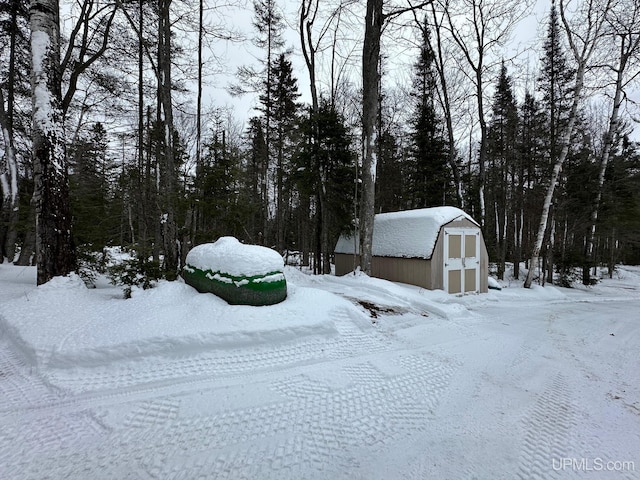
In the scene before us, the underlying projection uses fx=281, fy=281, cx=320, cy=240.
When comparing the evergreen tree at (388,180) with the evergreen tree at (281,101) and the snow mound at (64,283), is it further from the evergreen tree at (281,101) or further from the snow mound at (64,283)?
the snow mound at (64,283)

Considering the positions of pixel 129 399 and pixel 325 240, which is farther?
pixel 325 240

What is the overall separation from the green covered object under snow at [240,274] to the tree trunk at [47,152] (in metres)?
2.06

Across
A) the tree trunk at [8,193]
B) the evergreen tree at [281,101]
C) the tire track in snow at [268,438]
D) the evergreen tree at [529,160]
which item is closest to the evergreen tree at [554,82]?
the evergreen tree at [529,160]

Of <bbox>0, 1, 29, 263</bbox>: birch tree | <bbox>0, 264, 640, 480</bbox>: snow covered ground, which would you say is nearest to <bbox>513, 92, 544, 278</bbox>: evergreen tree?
<bbox>0, 264, 640, 480</bbox>: snow covered ground

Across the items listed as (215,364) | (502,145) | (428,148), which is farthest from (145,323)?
(502,145)

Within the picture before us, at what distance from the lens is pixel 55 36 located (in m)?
4.64

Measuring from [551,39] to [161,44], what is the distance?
61.1 feet

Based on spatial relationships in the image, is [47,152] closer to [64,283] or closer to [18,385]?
[64,283]

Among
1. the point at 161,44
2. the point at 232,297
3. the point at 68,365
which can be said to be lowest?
the point at 68,365

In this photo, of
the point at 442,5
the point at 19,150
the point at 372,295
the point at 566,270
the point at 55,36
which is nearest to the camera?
the point at 55,36

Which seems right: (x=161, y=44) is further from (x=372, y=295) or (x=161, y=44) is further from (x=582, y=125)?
(x=582, y=125)

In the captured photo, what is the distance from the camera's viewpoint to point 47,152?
4.38m

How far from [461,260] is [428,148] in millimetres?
8410

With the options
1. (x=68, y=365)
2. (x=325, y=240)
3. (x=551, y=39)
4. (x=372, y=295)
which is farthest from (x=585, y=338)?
(x=551, y=39)
